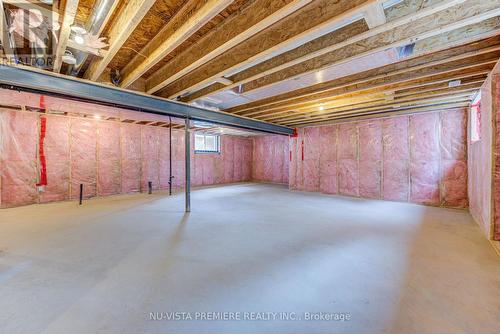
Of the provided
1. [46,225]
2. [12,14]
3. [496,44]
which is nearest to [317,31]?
[496,44]

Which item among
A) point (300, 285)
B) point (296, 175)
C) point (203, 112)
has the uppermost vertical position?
point (203, 112)

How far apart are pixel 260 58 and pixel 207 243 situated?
235cm

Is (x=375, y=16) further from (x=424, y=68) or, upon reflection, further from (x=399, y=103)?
(x=399, y=103)

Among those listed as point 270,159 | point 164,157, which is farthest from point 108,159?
point 270,159

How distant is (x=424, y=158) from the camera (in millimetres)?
5070

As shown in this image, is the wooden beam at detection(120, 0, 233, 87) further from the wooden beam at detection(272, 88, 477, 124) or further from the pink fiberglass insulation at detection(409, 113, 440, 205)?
the pink fiberglass insulation at detection(409, 113, 440, 205)

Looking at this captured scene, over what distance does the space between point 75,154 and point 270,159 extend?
278 inches

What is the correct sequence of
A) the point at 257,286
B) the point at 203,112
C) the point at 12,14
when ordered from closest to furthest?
the point at 257,286, the point at 12,14, the point at 203,112

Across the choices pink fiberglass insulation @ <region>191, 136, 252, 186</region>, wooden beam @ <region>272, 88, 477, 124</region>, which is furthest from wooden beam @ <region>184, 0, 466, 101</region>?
pink fiberglass insulation @ <region>191, 136, 252, 186</region>

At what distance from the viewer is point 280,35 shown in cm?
204

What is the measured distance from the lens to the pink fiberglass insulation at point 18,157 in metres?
4.52

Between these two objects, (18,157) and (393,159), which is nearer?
(18,157)

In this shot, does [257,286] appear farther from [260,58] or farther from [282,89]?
[282,89]

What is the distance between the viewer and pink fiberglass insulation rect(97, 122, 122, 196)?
5902 mm
